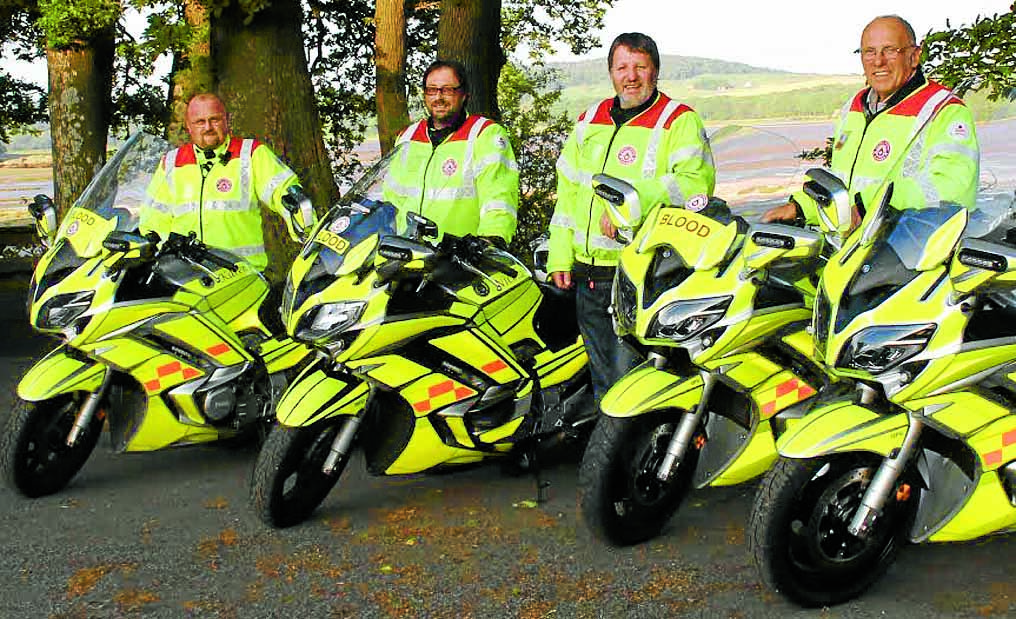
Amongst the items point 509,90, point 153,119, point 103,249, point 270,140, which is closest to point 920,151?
point 103,249

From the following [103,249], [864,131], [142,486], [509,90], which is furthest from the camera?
[509,90]

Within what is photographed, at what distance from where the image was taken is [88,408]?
5297 mm

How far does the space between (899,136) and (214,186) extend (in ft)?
10.4

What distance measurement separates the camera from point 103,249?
5.13 metres

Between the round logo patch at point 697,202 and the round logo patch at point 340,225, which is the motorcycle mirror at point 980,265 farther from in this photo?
the round logo patch at point 340,225

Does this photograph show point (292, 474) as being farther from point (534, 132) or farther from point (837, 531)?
point (534, 132)

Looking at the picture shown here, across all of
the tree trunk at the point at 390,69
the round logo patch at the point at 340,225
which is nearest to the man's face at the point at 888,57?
the round logo patch at the point at 340,225

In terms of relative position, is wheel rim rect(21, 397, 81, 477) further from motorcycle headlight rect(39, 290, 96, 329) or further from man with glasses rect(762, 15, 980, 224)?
man with glasses rect(762, 15, 980, 224)

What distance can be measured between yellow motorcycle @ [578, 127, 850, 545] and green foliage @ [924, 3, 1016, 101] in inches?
79.7

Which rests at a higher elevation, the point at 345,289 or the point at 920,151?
the point at 920,151

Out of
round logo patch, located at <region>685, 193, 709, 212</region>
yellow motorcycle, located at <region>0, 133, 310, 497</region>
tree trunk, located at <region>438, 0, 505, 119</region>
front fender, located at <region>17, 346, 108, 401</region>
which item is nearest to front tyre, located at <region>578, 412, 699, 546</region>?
round logo patch, located at <region>685, 193, 709, 212</region>

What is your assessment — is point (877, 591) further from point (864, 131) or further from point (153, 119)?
point (153, 119)

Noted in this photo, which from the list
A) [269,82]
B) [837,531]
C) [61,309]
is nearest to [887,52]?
[837,531]

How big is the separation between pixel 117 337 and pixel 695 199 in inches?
97.4
